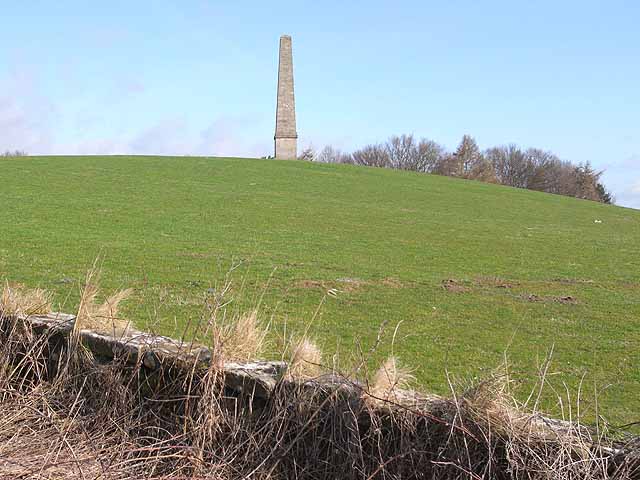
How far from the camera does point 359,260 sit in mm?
16750

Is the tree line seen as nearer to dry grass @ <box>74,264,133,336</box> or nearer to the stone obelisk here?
the stone obelisk

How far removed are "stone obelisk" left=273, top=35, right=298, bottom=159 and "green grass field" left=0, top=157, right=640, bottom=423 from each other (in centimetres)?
1455

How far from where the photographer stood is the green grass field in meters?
8.80

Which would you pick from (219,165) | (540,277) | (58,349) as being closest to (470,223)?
(540,277)

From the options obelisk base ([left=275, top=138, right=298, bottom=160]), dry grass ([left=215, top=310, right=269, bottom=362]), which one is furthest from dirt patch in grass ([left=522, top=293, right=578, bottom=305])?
obelisk base ([left=275, top=138, right=298, bottom=160])

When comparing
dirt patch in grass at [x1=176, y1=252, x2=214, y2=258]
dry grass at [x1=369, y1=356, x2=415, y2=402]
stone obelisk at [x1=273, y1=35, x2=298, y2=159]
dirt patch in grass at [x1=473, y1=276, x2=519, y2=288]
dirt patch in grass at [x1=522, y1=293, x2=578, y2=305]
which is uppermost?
stone obelisk at [x1=273, y1=35, x2=298, y2=159]

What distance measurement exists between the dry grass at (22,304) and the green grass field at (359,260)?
1375 mm

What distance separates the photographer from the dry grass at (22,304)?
629 cm

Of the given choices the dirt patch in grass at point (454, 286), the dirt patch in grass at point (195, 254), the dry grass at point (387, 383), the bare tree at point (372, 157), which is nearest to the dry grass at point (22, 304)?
the dry grass at point (387, 383)

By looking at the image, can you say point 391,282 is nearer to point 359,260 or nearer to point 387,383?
point 359,260

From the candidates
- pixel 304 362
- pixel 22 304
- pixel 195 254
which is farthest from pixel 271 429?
pixel 195 254

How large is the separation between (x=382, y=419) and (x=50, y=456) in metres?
2.41

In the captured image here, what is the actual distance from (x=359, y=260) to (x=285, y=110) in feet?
121

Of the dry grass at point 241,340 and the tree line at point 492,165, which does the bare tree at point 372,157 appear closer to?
the tree line at point 492,165
